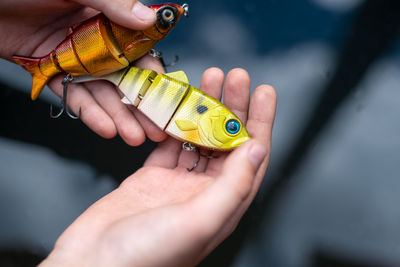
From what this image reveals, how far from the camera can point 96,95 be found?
1.59 m

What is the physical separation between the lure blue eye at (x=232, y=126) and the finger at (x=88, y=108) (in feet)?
1.88

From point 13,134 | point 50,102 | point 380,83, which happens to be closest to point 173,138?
point 50,102

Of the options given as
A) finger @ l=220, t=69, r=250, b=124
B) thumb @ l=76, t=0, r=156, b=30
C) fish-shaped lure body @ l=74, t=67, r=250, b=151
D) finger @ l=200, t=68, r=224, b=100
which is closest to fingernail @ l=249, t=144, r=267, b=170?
fish-shaped lure body @ l=74, t=67, r=250, b=151

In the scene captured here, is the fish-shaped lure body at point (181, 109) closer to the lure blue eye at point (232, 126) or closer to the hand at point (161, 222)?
the lure blue eye at point (232, 126)

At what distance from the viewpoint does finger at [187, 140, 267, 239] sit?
0.92m

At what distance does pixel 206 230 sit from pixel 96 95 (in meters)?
0.98

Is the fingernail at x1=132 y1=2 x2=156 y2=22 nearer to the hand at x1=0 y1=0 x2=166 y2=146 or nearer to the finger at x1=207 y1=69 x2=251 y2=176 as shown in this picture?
the hand at x1=0 y1=0 x2=166 y2=146

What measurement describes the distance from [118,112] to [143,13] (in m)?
0.48

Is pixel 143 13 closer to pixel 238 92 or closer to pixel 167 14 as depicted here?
pixel 167 14

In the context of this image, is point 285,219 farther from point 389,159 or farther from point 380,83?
point 380,83

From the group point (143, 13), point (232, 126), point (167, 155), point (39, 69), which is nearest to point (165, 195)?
point (167, 155)

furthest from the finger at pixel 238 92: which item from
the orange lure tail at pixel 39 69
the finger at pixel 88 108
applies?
the orange lure tail at pixel 39 69

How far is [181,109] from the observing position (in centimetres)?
137

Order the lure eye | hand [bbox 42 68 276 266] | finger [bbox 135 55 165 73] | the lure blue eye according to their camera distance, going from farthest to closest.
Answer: finger [bbox 135 55 165 73]
the lure eye
the lure blue eye
hand [bbox 42 68 276 266]
